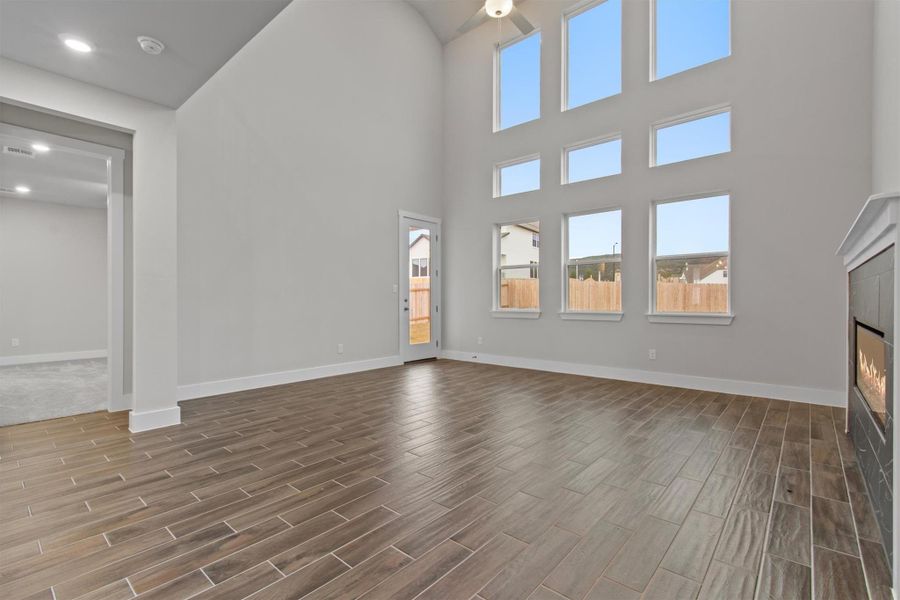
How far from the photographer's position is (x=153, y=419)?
11.1 ft

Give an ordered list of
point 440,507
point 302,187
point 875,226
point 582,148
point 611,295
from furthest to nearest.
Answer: point 582,148
point 611,295
point 302,187
point 440,507
point 875,226

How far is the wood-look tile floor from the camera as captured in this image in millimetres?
1548

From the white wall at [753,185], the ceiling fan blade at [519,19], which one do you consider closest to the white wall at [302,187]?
the white wall at [753,185]

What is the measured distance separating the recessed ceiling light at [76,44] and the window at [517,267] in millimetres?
5235

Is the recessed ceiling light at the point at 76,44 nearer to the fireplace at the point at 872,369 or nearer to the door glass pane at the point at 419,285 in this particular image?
the door glass pane at the point at 419,285

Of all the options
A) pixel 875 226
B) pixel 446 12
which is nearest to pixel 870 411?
pixel 875 226

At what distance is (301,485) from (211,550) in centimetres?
64

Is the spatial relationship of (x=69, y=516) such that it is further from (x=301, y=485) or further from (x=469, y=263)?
(x=469, y=263)

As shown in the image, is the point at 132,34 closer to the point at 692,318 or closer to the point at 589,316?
the point at 589,316

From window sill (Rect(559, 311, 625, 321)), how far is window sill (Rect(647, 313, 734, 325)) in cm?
41

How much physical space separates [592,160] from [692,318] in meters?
2.54

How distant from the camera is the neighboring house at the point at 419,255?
687 centimetres

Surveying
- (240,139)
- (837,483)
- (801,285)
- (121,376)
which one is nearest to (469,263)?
(240,139)

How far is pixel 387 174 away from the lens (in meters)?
6.46
